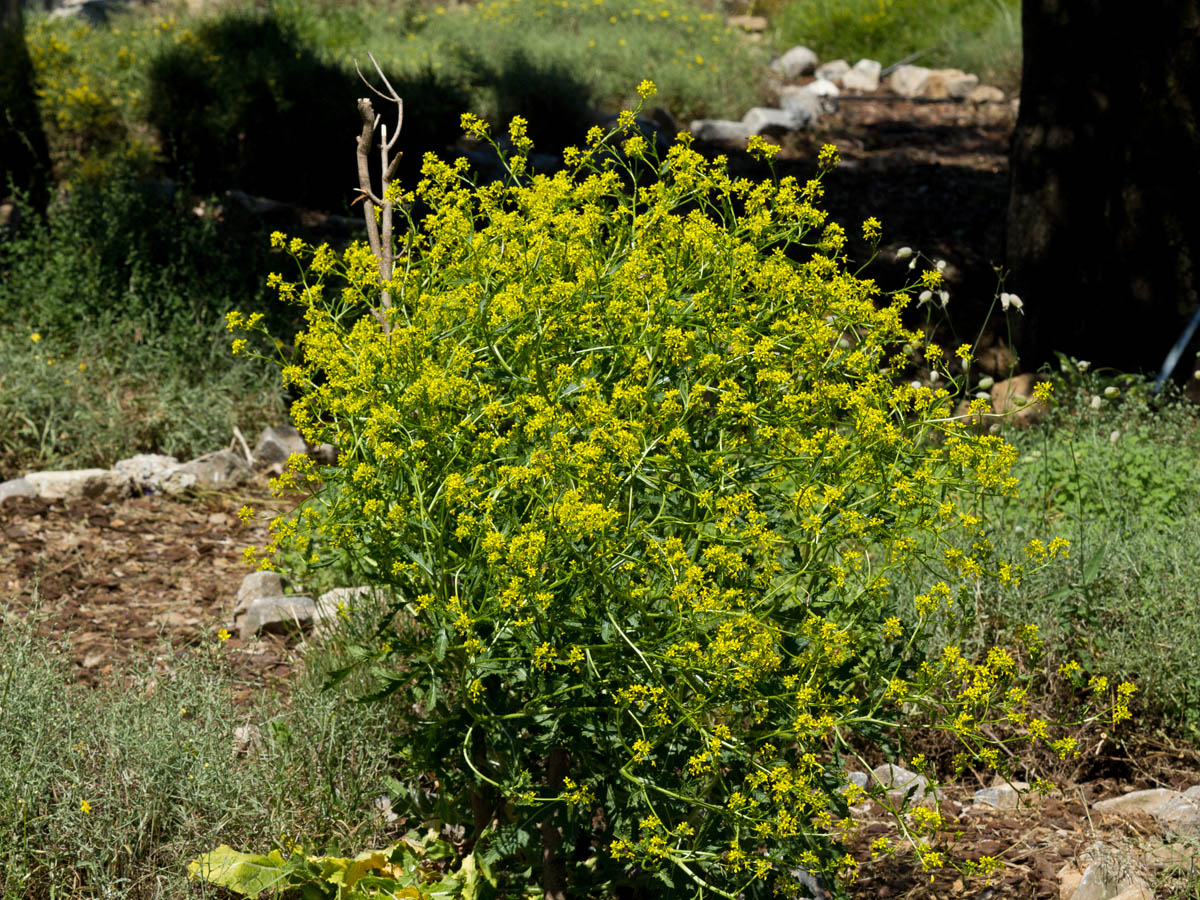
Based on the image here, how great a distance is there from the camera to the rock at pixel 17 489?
5.20m

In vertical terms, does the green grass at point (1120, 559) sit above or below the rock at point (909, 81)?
below

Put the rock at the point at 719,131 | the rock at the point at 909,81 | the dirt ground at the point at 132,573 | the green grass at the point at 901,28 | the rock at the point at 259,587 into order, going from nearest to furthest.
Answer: the dirt ground at the point at 132,573
the rock at the point at 259,587
the rock at the point at 719,131
the rock at the point at 909,81
the green grass at the point at 901,28

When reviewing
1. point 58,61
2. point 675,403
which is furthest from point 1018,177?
point 58,61

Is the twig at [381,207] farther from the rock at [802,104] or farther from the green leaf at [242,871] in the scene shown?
the rock at [802,104]

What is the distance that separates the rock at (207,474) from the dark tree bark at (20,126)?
3.46 metres

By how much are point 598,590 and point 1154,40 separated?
5.12 metres

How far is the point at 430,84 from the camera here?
30.3ft

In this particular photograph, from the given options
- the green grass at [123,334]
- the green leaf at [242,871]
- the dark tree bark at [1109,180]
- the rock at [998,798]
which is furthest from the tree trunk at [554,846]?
the dark tree bark at [1109,180]

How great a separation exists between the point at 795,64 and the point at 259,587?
10847 millimetres

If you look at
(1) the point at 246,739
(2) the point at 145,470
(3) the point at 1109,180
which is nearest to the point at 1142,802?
(1) the point at 246,739

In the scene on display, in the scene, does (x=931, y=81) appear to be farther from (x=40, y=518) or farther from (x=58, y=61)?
(x=40, y=518)

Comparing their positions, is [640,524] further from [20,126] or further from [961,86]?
[961,86]

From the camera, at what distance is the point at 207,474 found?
5559 mm

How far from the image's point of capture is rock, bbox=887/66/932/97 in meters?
13.0
